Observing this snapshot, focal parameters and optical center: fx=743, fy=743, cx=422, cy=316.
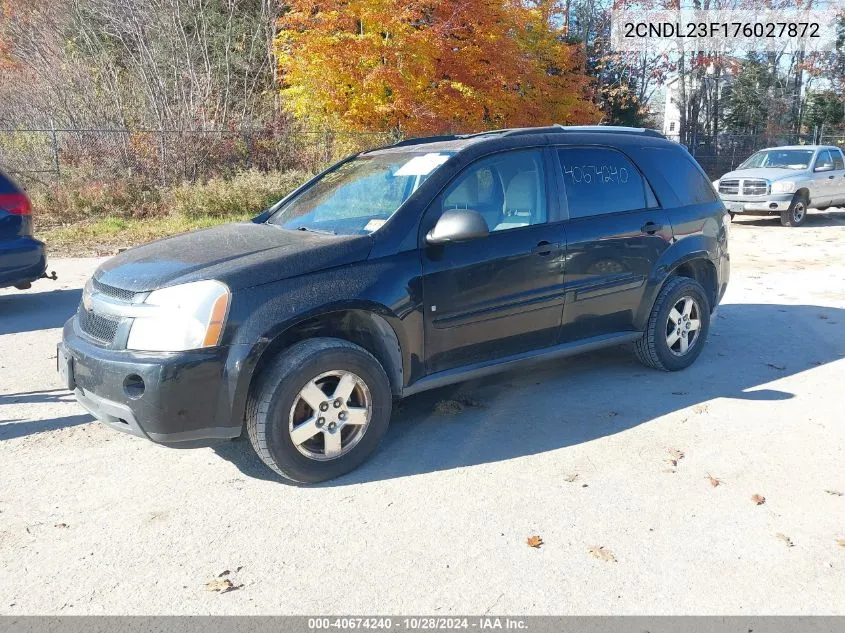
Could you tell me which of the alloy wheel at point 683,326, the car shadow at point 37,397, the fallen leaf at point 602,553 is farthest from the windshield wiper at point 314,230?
the alloy wheel at point 683,326

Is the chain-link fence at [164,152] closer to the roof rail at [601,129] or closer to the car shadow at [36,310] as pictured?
the car shadow at [36,310]

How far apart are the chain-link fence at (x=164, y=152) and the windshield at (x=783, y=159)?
880cm

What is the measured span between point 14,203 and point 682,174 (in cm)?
635

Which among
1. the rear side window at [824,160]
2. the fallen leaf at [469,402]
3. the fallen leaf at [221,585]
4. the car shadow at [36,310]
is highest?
the rear side window at [824,160]

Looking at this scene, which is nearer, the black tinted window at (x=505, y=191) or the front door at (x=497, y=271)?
the front door at (x=497, y=271)

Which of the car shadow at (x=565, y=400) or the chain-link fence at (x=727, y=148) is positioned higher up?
the chain-link fence at (x=727, y=148)

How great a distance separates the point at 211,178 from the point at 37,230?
4319 mm

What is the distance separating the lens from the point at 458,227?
4.17 m

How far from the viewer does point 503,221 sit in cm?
475

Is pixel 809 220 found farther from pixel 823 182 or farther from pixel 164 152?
pixel 164 152

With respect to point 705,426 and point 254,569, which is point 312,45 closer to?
point 705,426

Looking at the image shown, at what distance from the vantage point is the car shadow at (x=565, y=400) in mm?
4336

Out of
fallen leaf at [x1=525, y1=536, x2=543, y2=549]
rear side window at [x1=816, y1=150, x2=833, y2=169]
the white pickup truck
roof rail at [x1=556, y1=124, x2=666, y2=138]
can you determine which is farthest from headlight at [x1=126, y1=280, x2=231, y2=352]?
rear side window at [x1=816, y1=150, x2=833, y2=169]

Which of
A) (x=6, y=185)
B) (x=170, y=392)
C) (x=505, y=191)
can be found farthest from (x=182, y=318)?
(x=6, y=185)
